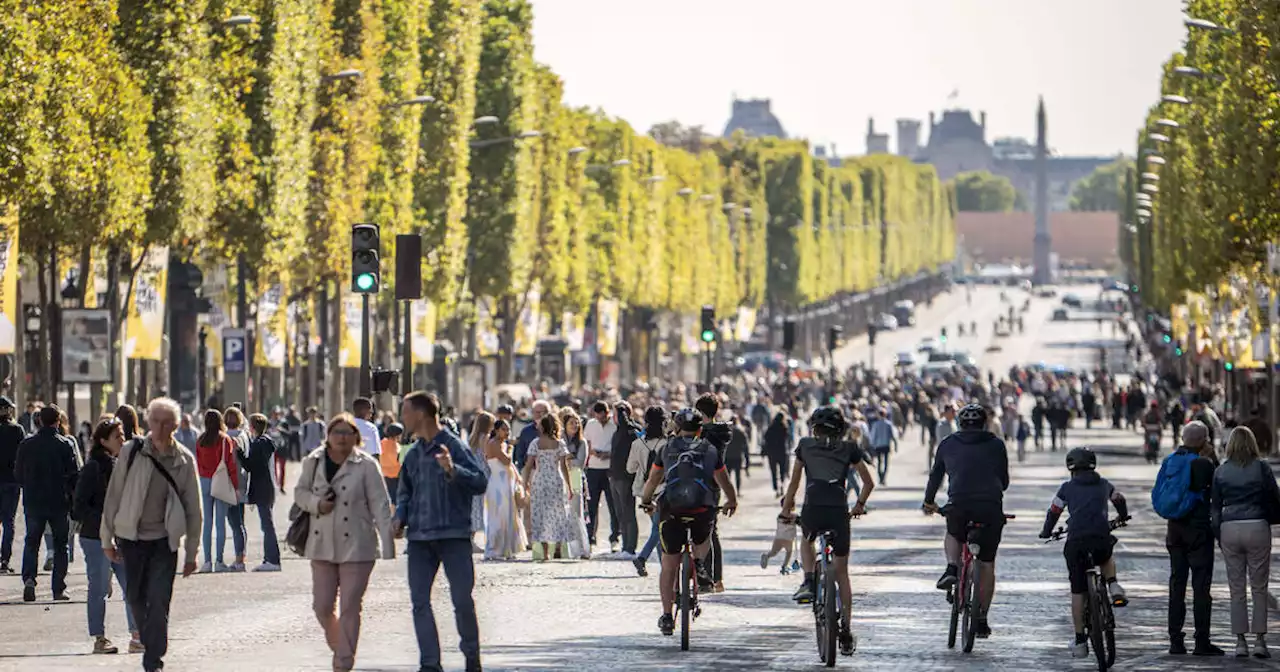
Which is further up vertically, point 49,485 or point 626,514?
point 49,485

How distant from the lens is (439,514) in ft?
52.3

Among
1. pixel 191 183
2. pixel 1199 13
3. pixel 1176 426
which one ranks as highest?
pixel 1199 13

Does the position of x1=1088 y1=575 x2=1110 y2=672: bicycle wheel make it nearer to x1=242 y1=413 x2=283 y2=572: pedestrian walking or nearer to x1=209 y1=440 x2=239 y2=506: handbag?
x1=209 y1=440 x2=239 y2=506: handbag

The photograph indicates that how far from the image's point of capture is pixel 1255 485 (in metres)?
19.3

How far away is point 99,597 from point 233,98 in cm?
2678

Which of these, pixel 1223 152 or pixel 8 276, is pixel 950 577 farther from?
pixel 1223 152

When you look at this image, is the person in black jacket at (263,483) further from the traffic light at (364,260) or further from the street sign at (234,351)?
the street sign at (234,351)

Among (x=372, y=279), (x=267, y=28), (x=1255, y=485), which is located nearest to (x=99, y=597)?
(x=1255, y=485)

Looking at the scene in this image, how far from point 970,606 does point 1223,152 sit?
101ft

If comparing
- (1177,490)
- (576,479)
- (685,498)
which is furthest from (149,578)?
(576,479)

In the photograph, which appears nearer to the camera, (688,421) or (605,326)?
(688,421)

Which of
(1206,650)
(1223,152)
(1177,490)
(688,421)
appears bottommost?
(1206,650)

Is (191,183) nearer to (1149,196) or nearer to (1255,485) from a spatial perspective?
(1255,485)

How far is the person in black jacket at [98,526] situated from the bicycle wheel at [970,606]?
543 cm
